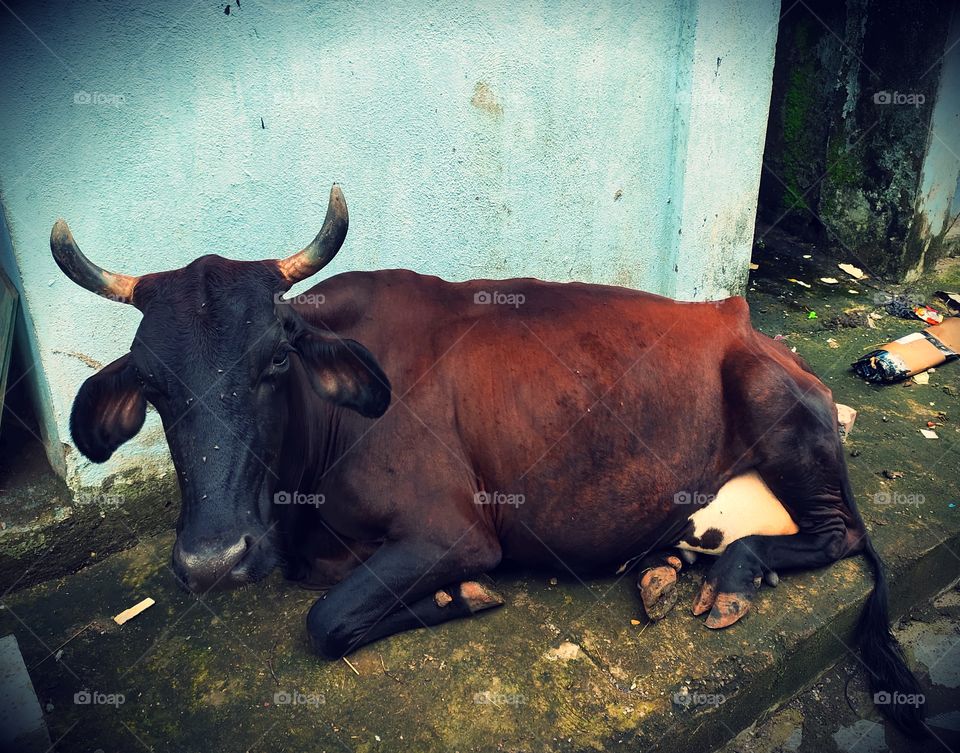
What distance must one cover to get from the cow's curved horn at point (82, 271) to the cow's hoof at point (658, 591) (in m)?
2.47

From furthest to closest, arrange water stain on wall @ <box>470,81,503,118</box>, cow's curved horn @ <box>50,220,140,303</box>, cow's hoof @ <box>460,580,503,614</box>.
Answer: water stain on wall @ <box>470,81,503,118</box>
cow's hoof @ <box>460,580,503,614</box>
cow's curved horn @ <box>50,220,140,303</box>

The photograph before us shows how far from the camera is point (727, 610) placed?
376 centimetres

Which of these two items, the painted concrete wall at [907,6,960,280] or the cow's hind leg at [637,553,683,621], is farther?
the painted concrete wall at [907,6,960,280]

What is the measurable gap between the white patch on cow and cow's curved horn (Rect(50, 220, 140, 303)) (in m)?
2.65

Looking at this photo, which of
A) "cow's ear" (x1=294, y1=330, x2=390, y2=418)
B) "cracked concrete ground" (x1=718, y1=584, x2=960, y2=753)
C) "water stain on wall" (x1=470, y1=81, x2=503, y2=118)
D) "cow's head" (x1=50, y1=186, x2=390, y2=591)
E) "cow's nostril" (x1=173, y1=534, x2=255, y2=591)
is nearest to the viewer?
"cow's nostril" (x1=173, y1=534, x2=255, y2=591)

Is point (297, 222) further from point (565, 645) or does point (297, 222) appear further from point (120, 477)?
point (565, 645)

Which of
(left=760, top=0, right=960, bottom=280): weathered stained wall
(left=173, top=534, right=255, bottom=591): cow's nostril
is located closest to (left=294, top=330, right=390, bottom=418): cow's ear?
(left=173, top=534, right=255, bottom=591): cow's nostril

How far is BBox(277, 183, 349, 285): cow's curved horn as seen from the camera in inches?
128

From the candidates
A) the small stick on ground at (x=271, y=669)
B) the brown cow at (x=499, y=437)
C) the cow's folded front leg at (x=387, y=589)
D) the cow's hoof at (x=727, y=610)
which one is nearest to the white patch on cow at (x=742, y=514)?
the brown cow at (x=499, y=437)

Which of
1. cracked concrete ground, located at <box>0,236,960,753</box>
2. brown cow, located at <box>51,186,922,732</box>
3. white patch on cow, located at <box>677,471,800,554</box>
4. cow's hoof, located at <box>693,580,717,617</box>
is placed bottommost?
cracked concrete ground, located at <box>0,236,960,753</box>

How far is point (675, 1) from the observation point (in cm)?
520

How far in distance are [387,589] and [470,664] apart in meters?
0.47

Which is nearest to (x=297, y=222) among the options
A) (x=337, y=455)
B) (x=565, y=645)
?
(x=337, y=455)

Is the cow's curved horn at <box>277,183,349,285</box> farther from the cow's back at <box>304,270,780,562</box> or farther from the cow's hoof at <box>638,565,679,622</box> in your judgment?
the cow's hoof at <box>638,565,679,622</box>
